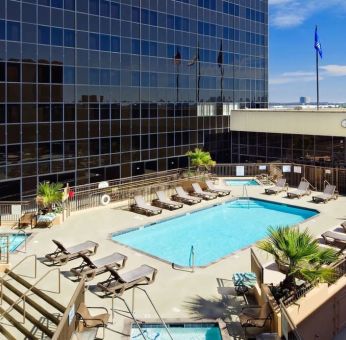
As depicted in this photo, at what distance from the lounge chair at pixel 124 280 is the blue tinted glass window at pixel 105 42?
22.0m

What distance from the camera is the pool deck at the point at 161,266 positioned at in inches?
471

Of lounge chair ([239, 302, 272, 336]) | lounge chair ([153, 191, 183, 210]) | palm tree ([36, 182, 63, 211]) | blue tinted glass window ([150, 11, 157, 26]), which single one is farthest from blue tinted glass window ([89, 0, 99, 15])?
lounge chair ([239, 302, 272, 336])

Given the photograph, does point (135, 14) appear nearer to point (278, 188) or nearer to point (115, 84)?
point (115, 84)

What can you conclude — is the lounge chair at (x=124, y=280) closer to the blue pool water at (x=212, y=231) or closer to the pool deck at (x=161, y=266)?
the pool deck at (x=161, y=266)

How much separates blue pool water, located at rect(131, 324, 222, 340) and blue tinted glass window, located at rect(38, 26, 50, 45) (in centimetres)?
2242

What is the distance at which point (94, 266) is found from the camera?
14.5 m

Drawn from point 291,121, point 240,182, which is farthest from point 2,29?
point 291,121

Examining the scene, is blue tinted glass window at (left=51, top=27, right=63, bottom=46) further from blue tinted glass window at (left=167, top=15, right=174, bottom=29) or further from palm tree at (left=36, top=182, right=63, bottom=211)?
palm tree at (left=36, top=182, right=63, bottom=211)

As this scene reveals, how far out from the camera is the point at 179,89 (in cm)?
3806

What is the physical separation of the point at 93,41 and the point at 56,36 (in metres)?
3.13

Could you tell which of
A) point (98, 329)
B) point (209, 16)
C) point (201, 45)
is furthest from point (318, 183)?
point (98, 329)

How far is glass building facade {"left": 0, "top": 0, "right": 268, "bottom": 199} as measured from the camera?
1059 inches

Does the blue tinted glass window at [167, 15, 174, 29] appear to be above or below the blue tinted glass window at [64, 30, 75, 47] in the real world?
above

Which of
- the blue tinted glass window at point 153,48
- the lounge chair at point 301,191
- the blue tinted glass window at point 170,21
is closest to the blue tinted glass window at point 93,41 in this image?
the blue tinted glass window at point 153,48
